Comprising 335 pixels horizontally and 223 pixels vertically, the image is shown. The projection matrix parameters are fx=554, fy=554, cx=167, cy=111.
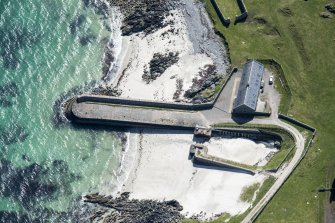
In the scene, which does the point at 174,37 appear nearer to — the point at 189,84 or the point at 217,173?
the point at 189,84

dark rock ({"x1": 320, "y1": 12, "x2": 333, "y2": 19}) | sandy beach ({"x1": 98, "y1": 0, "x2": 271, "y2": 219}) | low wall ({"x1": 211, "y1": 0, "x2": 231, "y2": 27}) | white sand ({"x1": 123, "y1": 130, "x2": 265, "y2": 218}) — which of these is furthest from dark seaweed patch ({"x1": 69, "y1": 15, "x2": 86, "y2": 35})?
dark rock ({"x1": 320, "y1": 12, "x2": 333, "y2": 19})

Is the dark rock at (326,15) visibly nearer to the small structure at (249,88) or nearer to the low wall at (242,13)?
the low wall at (242,13)

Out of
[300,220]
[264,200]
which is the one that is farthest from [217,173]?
[300,220]

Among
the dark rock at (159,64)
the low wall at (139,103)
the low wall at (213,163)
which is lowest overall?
the low wall at (213,163)

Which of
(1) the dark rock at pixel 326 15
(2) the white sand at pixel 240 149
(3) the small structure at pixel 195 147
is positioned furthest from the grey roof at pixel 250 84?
(1) the dark rock at pixel 326 15

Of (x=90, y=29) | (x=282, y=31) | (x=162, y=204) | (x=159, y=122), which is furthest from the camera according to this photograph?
(x=90, y=29)

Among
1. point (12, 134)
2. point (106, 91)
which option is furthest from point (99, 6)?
point (12, 134)

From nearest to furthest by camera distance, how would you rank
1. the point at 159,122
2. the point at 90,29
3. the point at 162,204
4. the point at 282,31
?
the point at 162,204, the point at 159,122, the point at 282,31, the point at 90,29
